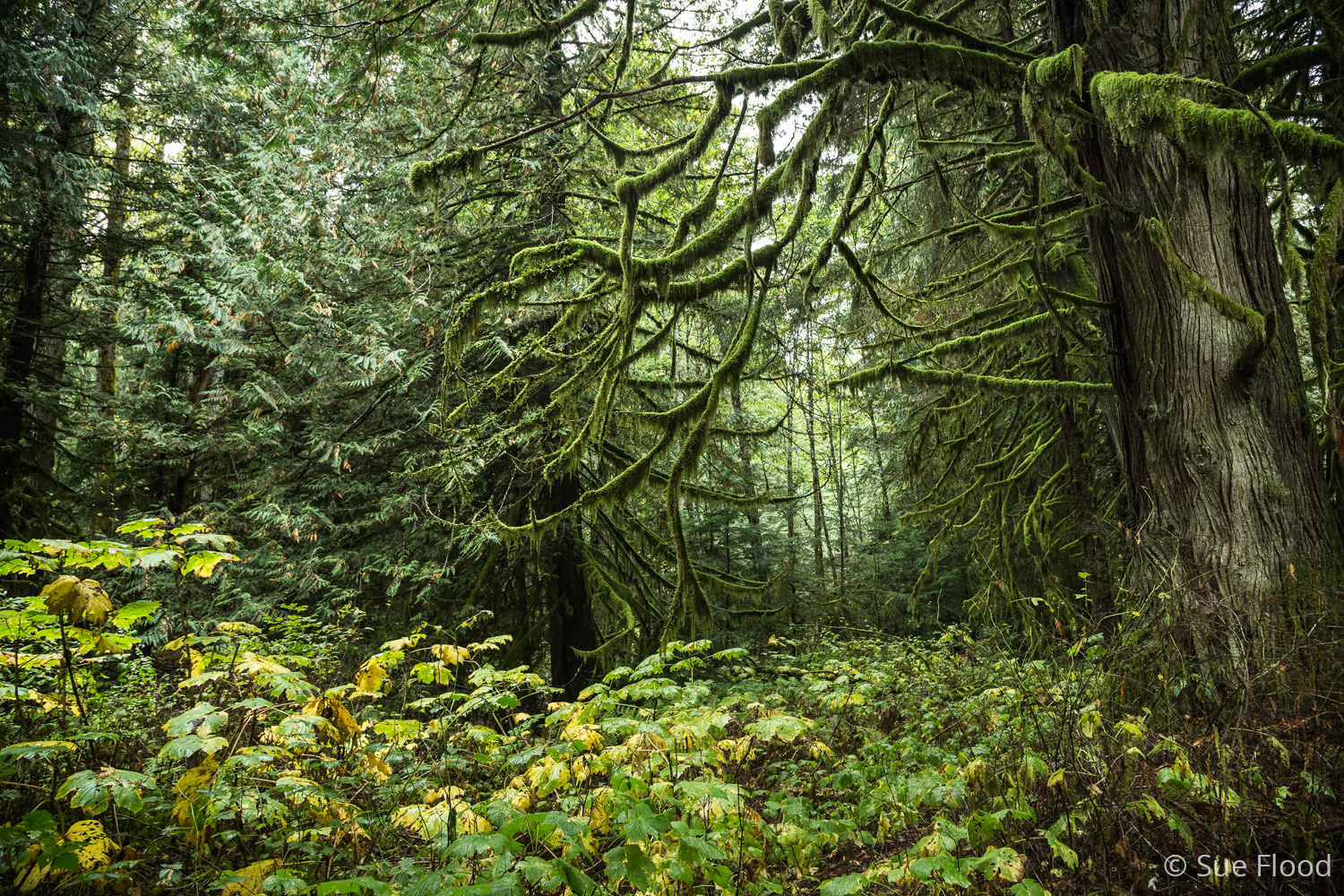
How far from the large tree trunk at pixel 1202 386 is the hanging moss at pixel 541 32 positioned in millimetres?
2770

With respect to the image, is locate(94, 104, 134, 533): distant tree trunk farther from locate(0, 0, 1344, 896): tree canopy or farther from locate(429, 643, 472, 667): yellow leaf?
locate(429, 643, 472, 667): yellow leaf

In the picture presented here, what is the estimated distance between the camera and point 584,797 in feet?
10.5

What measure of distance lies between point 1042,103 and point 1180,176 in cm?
106

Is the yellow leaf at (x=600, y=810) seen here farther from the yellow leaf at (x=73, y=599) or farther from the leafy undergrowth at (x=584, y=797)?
the yellow leaf at (x=73, y=599)

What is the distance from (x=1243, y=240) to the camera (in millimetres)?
3137

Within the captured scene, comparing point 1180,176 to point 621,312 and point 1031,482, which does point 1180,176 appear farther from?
point 1031,482

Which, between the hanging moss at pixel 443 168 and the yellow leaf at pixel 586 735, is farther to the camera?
the hanging moss at pixel 443 168

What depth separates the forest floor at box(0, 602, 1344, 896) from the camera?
2119 millimetres

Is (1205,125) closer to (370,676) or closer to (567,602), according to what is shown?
(370,676)

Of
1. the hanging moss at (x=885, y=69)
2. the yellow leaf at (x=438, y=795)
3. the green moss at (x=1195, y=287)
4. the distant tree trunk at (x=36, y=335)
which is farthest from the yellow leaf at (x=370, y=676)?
the distant tree trunk at (x=36, y=335)

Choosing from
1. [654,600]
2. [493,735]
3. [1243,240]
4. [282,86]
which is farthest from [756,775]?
[282,86]

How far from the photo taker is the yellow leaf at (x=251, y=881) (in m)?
2.40

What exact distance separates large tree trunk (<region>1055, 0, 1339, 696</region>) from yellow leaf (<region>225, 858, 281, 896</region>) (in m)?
4.16

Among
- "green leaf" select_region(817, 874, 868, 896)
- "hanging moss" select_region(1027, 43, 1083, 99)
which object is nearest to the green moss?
"hanging moss" select_region(1027, 43, 1083, 99)
